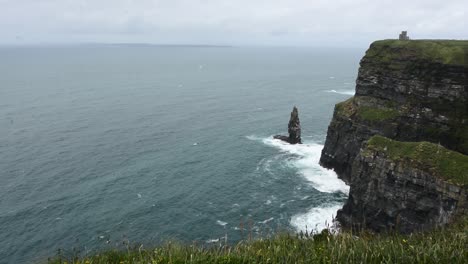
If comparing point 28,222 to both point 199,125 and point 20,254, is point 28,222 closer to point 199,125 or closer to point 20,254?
point 20,254

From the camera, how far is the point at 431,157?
50.2 m

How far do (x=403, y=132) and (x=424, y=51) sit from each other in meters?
14.8

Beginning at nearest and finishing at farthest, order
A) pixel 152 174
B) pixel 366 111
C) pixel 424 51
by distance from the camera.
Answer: pixel 424 51, pixel 366 111, pixel 152 174

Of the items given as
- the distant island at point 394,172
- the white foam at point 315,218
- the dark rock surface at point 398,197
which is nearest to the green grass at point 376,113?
the distant island at point 394,172

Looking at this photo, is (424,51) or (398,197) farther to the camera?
(424,51)

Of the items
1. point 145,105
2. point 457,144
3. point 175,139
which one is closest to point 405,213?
point 457,144

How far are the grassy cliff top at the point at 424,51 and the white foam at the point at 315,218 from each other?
29453 millimetres

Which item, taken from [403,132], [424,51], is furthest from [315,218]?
[424,51]

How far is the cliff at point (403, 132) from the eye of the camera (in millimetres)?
48656

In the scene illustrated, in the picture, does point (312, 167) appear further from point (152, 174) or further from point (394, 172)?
point (152, 174)

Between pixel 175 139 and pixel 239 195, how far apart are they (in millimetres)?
34582

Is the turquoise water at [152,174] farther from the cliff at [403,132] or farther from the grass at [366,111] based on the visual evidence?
the grass at [366,111]

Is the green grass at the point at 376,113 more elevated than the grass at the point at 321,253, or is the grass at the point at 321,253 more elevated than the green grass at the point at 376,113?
the grass at the point at 321,253

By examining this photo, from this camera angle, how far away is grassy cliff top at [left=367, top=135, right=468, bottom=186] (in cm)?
4650
